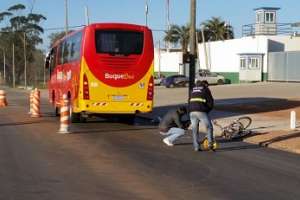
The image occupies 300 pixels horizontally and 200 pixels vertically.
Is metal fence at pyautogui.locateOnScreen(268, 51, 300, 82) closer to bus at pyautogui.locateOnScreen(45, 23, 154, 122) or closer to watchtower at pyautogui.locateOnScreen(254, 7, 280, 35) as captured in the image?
watchtower at pyautogui.locateOnScreen(254, 7, 280, 35)

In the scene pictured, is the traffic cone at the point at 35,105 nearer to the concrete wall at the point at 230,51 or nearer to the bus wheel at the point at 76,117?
the bus wheel at the point at 76,117

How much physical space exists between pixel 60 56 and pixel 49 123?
483 centimetres

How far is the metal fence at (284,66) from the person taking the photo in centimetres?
5957

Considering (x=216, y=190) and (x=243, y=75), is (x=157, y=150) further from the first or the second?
(x=243, y=75)

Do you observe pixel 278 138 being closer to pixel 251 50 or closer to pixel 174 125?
pixel 174 125

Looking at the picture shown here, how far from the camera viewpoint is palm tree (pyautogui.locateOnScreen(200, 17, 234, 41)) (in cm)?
9800

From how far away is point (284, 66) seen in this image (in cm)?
6059

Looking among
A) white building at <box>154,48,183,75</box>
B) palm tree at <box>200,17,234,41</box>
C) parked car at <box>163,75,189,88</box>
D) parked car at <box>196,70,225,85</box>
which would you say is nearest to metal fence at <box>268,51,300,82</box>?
parked car at <box>196,70,225,85</box>

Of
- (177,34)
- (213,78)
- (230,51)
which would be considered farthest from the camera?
(177,34)

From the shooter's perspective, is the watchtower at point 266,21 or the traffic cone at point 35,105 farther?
the watchtower at point 266,21

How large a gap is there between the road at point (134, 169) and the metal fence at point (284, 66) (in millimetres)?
42161

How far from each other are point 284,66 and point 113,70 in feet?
133

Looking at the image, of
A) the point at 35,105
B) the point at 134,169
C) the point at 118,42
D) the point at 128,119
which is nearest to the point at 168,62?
the point at 35,105

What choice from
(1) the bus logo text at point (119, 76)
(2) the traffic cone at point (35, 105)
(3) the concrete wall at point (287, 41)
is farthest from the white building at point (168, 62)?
(1) the bus logo text at point (119, 76)
